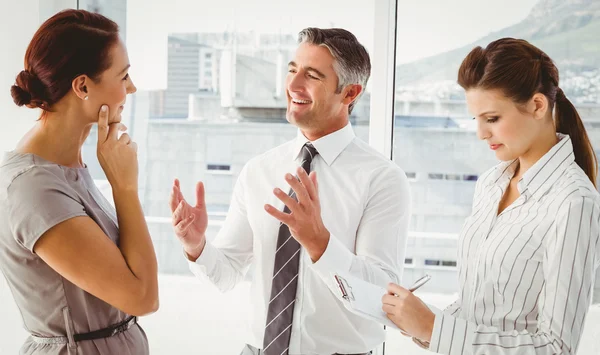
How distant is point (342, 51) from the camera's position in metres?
2.22

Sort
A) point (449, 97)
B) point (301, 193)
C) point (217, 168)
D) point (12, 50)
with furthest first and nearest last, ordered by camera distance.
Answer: point (217, 168) < point (12, 50) < point (449, 97) < point (301, 193)

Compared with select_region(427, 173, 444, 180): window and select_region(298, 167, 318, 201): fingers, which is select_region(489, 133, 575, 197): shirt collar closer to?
select_region(298, 167, 318, 201): fingers

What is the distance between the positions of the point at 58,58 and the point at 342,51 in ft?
3.15

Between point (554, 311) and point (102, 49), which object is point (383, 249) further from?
point (102, 49)

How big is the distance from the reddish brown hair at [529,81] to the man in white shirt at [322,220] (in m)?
0.53

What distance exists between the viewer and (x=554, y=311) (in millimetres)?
1504

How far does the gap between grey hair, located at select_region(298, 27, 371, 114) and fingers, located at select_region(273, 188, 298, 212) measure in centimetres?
64

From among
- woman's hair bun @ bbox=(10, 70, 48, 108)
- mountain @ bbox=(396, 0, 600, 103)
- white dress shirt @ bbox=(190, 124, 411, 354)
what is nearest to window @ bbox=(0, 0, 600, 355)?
mountain @ bbox=(396, 0, 600, 103)

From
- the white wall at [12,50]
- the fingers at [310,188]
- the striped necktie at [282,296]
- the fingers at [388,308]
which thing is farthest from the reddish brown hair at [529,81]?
the white wall at [12,50]

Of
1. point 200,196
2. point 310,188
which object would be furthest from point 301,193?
point 200,196

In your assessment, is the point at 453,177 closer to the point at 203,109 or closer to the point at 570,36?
the point at 570,36

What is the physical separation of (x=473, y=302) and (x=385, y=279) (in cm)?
31

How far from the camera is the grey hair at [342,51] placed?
87.2 inches

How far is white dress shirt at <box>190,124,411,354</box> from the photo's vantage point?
205 centimetres
